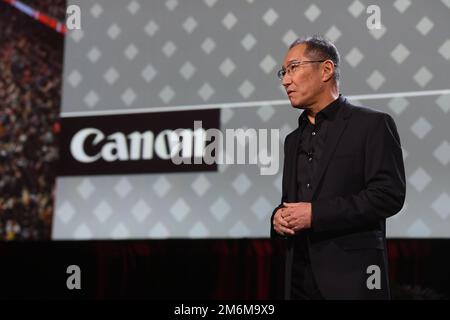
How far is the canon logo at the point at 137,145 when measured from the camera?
2.85 meters

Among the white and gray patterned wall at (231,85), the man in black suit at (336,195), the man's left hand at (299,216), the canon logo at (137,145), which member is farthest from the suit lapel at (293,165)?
the canon logo at (137,145)

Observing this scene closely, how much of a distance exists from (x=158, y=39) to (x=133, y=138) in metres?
0.48

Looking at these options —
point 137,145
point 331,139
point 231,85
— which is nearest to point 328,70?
point 331,139

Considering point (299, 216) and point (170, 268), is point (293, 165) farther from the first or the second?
point (170, 268)

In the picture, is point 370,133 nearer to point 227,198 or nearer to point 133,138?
point 227,198

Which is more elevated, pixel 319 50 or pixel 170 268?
pixel 319 50

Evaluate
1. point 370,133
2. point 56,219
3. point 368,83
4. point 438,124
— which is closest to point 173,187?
point 56,219

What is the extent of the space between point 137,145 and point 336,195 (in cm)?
155

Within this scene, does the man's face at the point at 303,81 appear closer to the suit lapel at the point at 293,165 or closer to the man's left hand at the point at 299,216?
the suit lapel at the point at 293,165

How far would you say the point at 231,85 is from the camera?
A: 286cm

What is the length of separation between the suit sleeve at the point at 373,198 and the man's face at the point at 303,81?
21 centimetres

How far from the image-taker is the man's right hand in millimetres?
1545

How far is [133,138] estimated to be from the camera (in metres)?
2.96

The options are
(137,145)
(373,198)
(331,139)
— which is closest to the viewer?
(373,198)
